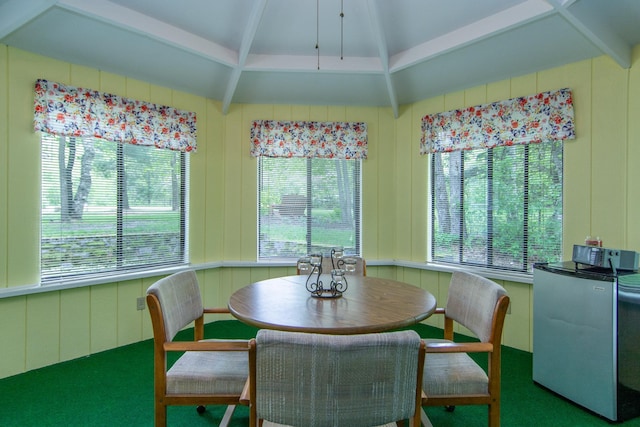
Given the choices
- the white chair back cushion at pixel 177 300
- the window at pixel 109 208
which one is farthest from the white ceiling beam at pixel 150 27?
the white chair back cushion at pixel 177 300

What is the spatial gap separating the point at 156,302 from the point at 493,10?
3.02 metres

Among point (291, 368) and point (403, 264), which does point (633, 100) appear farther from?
point (291, 368)

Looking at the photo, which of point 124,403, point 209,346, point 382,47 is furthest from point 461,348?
point 382,47

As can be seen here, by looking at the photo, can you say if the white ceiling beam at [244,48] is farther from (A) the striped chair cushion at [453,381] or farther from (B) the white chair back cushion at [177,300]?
(A) the striped chair cushion at [453,381]

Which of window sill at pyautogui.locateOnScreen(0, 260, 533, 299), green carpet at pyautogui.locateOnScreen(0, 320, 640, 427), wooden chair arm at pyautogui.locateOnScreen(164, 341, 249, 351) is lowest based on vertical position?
A: green carpet at pyautogui.locateOnScreen(0, 320, 640, 427)

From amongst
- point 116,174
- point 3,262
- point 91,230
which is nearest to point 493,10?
point 116,174

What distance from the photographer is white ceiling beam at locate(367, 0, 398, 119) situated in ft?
8.80

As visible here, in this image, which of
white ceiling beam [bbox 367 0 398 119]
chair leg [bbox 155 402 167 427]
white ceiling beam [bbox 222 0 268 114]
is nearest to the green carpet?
chair leg [bbox 155 402 167 427]

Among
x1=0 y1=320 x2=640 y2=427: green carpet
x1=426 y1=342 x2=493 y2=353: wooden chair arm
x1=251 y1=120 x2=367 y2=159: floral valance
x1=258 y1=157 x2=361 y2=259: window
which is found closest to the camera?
x1=426 y1=342 x2=493 y2=353: wooden chair arm

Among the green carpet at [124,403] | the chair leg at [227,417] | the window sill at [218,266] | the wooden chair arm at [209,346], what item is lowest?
the green carpet at [124,403]

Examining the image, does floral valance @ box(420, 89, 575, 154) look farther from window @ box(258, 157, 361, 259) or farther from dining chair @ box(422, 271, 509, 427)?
dining chair @ box(422, 271, 509, 427)

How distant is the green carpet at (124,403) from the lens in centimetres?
204

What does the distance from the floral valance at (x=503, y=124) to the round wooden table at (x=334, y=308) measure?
181 centimetres

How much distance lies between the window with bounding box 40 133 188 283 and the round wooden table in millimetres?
1675
